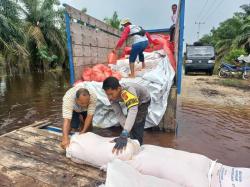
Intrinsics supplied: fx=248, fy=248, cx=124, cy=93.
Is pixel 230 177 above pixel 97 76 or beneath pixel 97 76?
beneath

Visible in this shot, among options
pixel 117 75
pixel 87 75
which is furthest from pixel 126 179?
pixel 117 75

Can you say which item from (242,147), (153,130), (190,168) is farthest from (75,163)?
(242,147)

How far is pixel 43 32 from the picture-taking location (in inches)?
765

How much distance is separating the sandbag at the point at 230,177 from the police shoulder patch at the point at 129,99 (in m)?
0.93

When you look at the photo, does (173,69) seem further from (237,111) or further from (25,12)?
(25,12)

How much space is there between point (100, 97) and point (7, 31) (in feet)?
30.3

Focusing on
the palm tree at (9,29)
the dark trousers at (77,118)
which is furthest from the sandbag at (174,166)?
the palm tree at (9,29)

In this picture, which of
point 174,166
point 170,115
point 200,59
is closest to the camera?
A: point 174,166

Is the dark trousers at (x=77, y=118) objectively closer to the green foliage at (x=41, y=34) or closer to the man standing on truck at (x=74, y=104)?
the man standing on truck at (x=74, y=104)

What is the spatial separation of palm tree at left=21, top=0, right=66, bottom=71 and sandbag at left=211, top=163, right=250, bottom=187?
17447 millimetres

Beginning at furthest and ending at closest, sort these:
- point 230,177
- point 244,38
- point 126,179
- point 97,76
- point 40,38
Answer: point 40,38 → point 244,38 → point 97,76 → point 230,177 → point 126,179

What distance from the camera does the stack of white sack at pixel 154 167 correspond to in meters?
1.78

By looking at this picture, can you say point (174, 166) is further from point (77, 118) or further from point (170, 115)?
point (170, 115)

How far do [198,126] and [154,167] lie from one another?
113 inches
